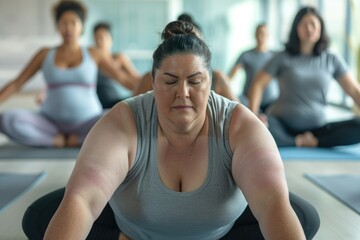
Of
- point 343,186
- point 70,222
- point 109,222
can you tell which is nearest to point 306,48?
point 343,186

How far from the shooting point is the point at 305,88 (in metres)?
3.48

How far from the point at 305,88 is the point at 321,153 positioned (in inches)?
17.6

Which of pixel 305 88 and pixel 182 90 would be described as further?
pixel 305 88

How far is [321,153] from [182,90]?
2328 millimetres

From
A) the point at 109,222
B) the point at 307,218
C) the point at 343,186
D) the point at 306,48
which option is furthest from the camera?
the point at 306,48

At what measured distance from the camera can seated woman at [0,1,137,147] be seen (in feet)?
11.3

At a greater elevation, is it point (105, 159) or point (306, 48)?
point (105, 159)

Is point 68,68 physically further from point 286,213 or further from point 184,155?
point 286,213

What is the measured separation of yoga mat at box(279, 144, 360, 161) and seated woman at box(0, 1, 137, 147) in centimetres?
108

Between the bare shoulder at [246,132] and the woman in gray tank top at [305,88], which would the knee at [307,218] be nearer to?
the bare shoulder at [246,132]

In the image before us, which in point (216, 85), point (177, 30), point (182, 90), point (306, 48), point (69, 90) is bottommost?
point (69, 90)

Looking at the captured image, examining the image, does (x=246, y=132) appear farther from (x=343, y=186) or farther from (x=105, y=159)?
(x=343, y=186)

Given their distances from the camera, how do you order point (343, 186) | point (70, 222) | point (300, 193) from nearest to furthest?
point (70, 222) → point (300, 193) → point (343, 186)

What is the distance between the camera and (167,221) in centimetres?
130
